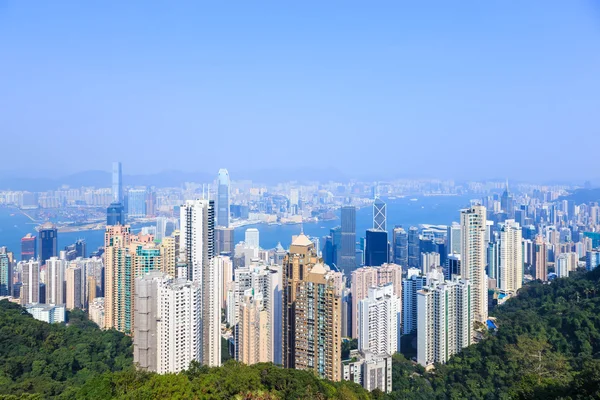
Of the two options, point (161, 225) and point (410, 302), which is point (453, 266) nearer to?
point (410, 302)

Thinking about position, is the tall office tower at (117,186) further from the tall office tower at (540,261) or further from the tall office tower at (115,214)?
the tall office tower at (540,261)

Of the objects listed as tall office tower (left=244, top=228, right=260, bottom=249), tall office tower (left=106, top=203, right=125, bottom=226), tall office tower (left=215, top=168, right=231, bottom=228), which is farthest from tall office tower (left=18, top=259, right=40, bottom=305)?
tall office tower (left=215, top=168, right=231, bottom=228)

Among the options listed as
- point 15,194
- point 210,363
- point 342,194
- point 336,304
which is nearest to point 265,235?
point 342,194

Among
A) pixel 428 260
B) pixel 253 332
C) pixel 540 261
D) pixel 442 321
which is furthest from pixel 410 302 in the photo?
pixel 540 261

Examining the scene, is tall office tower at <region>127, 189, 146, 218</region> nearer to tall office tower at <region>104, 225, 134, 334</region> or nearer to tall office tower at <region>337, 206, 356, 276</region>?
tall office tower at <region>337, 206, 356, 276</region>

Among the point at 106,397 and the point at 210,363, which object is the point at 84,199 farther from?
the point at 106,397
